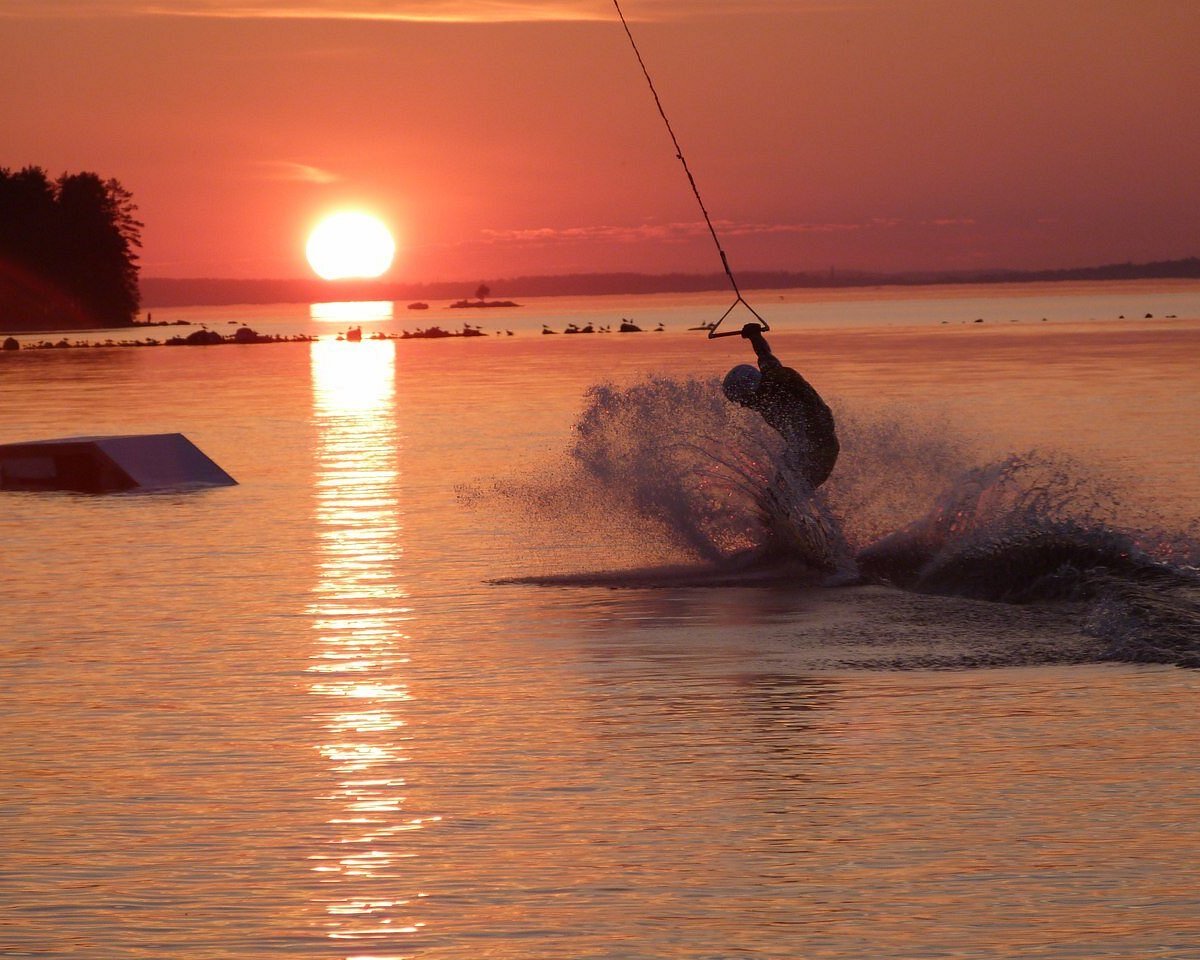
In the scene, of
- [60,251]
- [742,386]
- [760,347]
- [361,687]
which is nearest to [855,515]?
[742,386]

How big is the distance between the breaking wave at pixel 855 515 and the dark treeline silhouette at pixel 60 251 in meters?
171

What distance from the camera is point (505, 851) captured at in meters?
8.96

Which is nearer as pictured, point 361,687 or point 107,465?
point 361,687

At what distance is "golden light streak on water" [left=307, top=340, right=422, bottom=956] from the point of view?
8.41 meters

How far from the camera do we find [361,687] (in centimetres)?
1310

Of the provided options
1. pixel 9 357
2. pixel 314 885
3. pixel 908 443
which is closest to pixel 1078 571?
pixel 908 443

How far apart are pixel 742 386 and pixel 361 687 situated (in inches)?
319

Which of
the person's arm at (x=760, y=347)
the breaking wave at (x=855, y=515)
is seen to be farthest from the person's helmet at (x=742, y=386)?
the breaking wave at (x=855, y=515)

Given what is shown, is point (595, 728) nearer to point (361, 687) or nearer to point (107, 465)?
point (361, 687)

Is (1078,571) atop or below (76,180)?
below

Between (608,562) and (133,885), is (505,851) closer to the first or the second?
(133,885)

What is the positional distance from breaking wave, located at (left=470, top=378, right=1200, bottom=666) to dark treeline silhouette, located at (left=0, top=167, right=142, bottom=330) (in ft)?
562

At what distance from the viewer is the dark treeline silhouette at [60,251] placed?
185m

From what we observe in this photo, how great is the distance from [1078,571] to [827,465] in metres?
4.20
